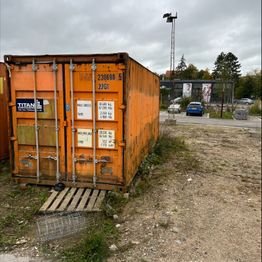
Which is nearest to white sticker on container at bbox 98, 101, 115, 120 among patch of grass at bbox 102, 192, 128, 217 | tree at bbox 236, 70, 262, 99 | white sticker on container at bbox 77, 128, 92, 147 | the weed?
white sticker on container at bbox 77, 128, 92, 147

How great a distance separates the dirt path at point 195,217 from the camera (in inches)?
133

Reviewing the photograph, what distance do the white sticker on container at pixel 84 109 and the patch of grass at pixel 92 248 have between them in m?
2.00

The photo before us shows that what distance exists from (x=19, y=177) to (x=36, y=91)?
176 centimetres

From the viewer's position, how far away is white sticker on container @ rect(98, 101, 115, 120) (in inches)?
186

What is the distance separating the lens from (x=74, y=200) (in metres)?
4.57

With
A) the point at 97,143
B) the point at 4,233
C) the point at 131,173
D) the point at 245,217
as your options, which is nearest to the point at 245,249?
the point at 245,217

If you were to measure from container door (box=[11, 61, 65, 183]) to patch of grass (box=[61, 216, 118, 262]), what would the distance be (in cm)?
181

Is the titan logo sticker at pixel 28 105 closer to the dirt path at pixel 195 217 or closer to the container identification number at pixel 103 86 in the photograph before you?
the container identification number at pixel 103 86

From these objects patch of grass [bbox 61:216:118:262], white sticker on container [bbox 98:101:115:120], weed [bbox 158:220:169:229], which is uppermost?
white sticker on container [bbox 98:101:115:120]

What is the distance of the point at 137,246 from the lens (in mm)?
3439

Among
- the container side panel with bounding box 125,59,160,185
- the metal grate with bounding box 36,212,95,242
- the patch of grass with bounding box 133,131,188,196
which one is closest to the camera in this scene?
the metal grate with bounding box 36,212,95,242

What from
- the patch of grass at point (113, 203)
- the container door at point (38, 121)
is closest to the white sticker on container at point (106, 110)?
the container door at point (38, 121)

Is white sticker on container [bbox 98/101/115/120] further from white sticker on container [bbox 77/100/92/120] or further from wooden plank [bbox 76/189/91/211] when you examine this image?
wooden plank [bbox 76/189/91/211]

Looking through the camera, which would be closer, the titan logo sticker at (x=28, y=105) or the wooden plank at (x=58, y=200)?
the wooden plank at (x=58, y=200)
